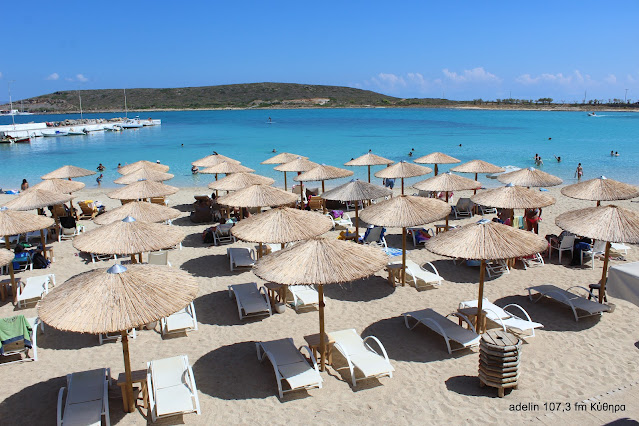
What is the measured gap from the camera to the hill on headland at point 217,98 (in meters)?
138

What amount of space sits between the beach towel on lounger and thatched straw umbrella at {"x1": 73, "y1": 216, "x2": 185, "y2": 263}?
4.22ft

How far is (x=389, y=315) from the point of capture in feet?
25.6

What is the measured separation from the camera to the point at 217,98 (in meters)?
151

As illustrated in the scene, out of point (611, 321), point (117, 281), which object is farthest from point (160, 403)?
point (611, 321)

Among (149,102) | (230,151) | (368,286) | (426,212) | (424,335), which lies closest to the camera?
(424,335)

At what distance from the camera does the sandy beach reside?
5281 millimetres

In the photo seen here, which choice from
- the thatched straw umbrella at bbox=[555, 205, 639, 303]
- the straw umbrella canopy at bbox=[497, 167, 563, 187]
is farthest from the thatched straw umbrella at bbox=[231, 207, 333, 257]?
the straw umbrella canopy at bbox=[497, 167, 563, 187]

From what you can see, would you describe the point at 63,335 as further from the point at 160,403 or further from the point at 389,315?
the point at 389,315

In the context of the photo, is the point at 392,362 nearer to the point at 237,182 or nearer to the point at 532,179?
the point at 237,182

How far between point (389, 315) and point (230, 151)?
3499cm

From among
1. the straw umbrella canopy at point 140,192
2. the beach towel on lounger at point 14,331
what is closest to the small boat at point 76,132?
the straw umbrella canopy at point 140,192

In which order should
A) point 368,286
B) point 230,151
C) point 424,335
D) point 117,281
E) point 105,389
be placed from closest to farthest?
point 117,281 < point 105,389 < point 424,335 < point 368,286 < point 230,151

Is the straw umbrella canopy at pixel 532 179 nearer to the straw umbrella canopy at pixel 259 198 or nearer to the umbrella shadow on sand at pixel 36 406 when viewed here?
the straw umbrella canopy at pixel 259 198

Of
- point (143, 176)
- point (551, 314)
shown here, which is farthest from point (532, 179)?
point (143, 176)
